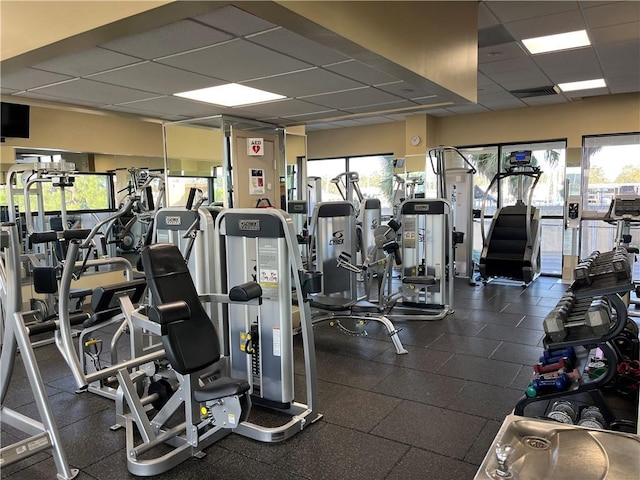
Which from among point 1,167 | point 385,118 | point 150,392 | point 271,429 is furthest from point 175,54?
point 385,118

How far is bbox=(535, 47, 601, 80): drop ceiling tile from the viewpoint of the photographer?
5.20m

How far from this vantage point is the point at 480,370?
4023 millimetres

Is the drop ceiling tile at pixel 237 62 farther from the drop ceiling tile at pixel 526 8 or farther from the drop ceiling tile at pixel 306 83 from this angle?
the drop ceiling tile at pixel 526 8

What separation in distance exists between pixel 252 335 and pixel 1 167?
477cm

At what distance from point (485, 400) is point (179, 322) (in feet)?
7.46

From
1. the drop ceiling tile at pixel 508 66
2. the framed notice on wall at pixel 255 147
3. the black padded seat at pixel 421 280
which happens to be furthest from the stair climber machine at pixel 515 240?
the framed notice on wall at pixel 255 147

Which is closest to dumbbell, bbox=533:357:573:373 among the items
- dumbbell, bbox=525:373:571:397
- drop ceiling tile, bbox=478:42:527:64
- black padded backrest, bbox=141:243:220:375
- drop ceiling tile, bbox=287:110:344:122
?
dumbbell, bbox=525:373:571:397

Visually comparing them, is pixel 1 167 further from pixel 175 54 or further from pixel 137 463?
pixel 137 463

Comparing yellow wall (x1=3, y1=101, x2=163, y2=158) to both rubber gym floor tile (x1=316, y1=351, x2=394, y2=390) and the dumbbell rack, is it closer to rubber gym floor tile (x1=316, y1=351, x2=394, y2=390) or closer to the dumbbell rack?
rubber gym floor tile (x1=316, y1=351, x2=394, y2=390)

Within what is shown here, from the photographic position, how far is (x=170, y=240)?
12.4 feet

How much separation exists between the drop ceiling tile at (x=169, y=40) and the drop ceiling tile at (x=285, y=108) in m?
1.59

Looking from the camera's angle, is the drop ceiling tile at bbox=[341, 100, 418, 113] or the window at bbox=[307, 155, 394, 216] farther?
the window at bbox=[307, 155, 394, 216]

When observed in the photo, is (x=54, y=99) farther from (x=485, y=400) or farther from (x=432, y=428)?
(x=485, y=400)

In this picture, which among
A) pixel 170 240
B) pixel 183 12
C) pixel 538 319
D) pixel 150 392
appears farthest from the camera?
pixel 538 319
